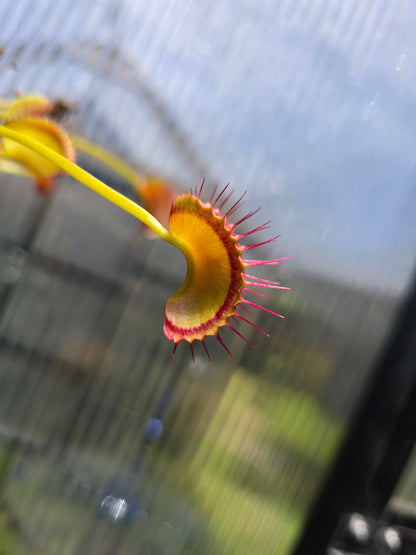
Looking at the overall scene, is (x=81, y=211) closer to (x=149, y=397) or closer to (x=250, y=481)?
(x=149, y=397)

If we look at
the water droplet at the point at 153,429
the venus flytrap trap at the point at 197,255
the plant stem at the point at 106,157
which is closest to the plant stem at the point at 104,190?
the venus flytrap trap at the point at 197,255

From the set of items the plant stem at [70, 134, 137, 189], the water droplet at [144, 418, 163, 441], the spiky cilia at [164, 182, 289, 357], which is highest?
the plant stem at [70, 134, 137, 189]

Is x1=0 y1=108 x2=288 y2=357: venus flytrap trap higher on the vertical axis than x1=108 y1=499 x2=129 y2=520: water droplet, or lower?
higher

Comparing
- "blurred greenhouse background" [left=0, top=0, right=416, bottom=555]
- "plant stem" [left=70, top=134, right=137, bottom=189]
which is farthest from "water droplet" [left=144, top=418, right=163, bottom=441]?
"plant stem" [left=70, top=134, right=137, bottom=189]

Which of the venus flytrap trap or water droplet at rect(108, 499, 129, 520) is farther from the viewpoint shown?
water droplet at rect(108, 499, 129, 520)

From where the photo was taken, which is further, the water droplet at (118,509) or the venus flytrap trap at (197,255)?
the water droplet at (118,509)

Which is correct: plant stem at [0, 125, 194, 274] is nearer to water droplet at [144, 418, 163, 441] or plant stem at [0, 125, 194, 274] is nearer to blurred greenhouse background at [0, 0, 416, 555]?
blurred greenhouse background at [0, 0, 416, 555]

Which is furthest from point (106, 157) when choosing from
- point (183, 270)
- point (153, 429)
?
point (153, 429)

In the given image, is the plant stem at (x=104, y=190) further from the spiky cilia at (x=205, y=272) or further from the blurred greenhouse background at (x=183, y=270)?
the blurred greenhouse background at (x=183, y=270)
